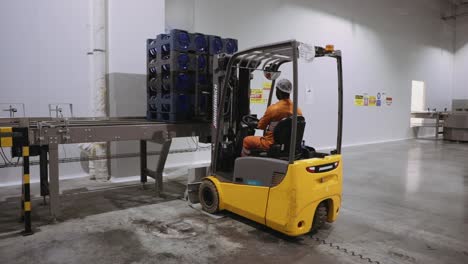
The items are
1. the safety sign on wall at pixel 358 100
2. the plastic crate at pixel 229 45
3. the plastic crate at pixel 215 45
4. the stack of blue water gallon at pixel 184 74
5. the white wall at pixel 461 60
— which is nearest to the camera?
the stack of blue water gallon at pixel 184 74

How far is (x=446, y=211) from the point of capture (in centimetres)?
489

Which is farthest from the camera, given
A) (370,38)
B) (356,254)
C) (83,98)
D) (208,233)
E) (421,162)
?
(370,38)

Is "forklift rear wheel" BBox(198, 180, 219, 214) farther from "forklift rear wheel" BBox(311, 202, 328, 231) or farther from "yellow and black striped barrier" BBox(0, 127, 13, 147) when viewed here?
"yellow and black striped barrier" BBox(0, 127, 13, 147)

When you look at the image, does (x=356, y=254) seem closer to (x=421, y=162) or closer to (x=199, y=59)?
(x=199, y=59)

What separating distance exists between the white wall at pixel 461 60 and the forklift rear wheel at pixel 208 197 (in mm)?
17560

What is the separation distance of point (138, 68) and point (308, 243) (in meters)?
4.49

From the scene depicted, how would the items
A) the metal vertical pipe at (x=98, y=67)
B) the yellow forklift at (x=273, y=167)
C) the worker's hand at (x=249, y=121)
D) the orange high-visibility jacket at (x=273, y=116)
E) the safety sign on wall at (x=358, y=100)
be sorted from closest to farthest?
the yellow forklift at (x=273, y=167) < the orange high-visibility jacket at (x=273, y=116) < the worker's hand at (x=249, y=121) < the metal vertical pipe at (x=98, y=67) < the safety sign on wall at (x=358, y=100)

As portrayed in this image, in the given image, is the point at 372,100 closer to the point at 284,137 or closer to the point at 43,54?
the point at 284,137

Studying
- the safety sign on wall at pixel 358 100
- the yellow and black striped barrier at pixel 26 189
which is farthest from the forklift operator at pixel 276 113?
the safety sign on wall at pixel 358 100

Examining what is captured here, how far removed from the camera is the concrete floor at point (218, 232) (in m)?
3.31

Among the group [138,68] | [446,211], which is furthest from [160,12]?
[446,211]

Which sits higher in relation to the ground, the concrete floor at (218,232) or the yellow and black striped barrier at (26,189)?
the yellow and black striped barrier at (26,189)

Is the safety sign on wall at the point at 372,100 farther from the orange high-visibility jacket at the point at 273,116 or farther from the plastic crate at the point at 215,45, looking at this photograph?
the orange high-visibility jacket at the point at 273,116

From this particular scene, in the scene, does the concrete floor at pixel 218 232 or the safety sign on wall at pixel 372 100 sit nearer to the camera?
the concrete floor at pixel 218 232
